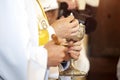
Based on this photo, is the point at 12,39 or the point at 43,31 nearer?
the point at 12,39

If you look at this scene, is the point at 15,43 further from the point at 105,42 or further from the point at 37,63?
the point at 105,42

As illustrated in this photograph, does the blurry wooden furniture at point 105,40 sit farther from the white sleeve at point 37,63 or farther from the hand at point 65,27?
the white sleeve at point 37,63

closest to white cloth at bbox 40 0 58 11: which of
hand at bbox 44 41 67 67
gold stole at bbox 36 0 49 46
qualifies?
gold stole at bbox 36 0 49 46

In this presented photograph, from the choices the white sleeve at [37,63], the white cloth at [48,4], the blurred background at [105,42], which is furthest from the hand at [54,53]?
the blurred background at [105,42]

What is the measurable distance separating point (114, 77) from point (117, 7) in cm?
47

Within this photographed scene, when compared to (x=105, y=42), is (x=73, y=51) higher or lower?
higher

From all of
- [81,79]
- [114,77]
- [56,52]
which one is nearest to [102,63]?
[114,77]

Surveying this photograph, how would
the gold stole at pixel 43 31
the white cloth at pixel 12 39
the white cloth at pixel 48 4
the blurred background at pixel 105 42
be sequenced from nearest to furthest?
the white cloth at pixel 12 39, the gold stole at pixel 43 31, the white cloth at pixel 48 4, the blurred background at pixel 105 42

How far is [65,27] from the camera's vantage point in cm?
93

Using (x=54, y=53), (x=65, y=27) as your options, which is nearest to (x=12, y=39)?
(x=54, y=53)

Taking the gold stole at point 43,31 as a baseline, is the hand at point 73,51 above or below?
below

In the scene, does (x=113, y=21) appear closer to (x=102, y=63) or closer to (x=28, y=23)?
(x=102, y=63)

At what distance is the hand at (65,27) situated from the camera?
927 mm

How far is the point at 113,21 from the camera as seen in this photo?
186 centimetres
